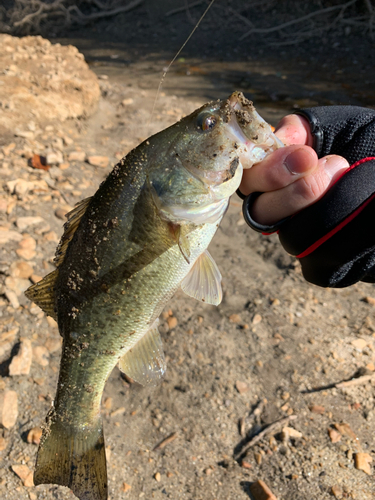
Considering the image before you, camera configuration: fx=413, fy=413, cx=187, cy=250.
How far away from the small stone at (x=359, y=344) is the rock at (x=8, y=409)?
2617mm

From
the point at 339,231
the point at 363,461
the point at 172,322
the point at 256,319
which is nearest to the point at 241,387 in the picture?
the point at 256,319

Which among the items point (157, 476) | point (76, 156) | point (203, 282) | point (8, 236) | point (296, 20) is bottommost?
point (296, 20)

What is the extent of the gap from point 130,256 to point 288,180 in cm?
81

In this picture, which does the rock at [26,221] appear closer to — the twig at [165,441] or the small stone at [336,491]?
the twig at [165,441]

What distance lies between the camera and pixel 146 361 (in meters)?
2.19

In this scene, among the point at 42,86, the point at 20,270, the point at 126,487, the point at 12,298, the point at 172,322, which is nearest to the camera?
the point at 126,487

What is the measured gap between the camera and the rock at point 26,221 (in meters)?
3.86

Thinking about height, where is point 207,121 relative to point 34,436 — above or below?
above

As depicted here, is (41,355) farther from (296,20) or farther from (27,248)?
(296,20)

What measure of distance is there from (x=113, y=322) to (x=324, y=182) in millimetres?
1196

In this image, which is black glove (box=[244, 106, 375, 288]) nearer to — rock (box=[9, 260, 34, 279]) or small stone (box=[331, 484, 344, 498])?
small stone (box=[331, 484, 344, 498])

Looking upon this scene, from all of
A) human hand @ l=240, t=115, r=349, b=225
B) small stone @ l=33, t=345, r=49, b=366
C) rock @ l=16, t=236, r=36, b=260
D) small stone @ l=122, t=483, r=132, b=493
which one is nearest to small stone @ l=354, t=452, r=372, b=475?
small stone @ l=122, t=483, r=132, b=493

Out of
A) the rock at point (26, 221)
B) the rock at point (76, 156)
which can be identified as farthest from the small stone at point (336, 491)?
the rock at point (76, 156)

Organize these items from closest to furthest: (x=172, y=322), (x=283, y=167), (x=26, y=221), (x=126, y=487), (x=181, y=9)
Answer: (x=283, y=167) → (x=126, y=487) → (x=172, y=322) → (x=26, y=221) → (x=181, y=9)
